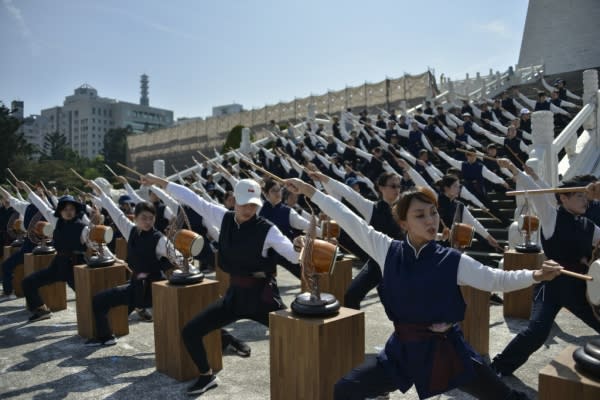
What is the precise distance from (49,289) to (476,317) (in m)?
5.72

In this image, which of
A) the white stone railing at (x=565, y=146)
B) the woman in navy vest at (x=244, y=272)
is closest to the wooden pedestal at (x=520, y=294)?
the white stone railing at (x=565, y=146)

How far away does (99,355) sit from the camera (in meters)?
4.78

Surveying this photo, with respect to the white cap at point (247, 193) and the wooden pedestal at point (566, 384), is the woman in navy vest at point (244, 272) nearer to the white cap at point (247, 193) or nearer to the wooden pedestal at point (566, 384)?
the white cap at point (247, 193)

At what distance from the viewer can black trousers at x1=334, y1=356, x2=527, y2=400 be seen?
98.9 inches

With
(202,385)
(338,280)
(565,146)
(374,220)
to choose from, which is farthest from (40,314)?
(565,146)

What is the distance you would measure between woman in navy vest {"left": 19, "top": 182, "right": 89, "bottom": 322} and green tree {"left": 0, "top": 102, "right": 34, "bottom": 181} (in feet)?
87.6

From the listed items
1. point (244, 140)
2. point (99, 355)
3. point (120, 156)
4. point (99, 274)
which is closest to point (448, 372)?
point (99, 355)

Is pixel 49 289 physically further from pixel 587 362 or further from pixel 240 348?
pixel 587 362

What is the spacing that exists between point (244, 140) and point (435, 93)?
450 inches

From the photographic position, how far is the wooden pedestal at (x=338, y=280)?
612 cm

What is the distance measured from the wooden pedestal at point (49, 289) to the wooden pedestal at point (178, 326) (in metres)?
3.24

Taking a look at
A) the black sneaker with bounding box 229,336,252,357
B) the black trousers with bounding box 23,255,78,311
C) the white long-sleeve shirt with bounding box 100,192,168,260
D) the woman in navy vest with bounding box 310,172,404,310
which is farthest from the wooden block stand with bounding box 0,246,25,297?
the woman in navy vest with bounding box 310,172,404,310

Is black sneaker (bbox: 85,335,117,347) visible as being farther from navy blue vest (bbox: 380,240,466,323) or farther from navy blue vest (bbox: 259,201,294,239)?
navy blue vest (bbox: 380,240,466,323)

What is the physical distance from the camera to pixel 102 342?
5055mm
